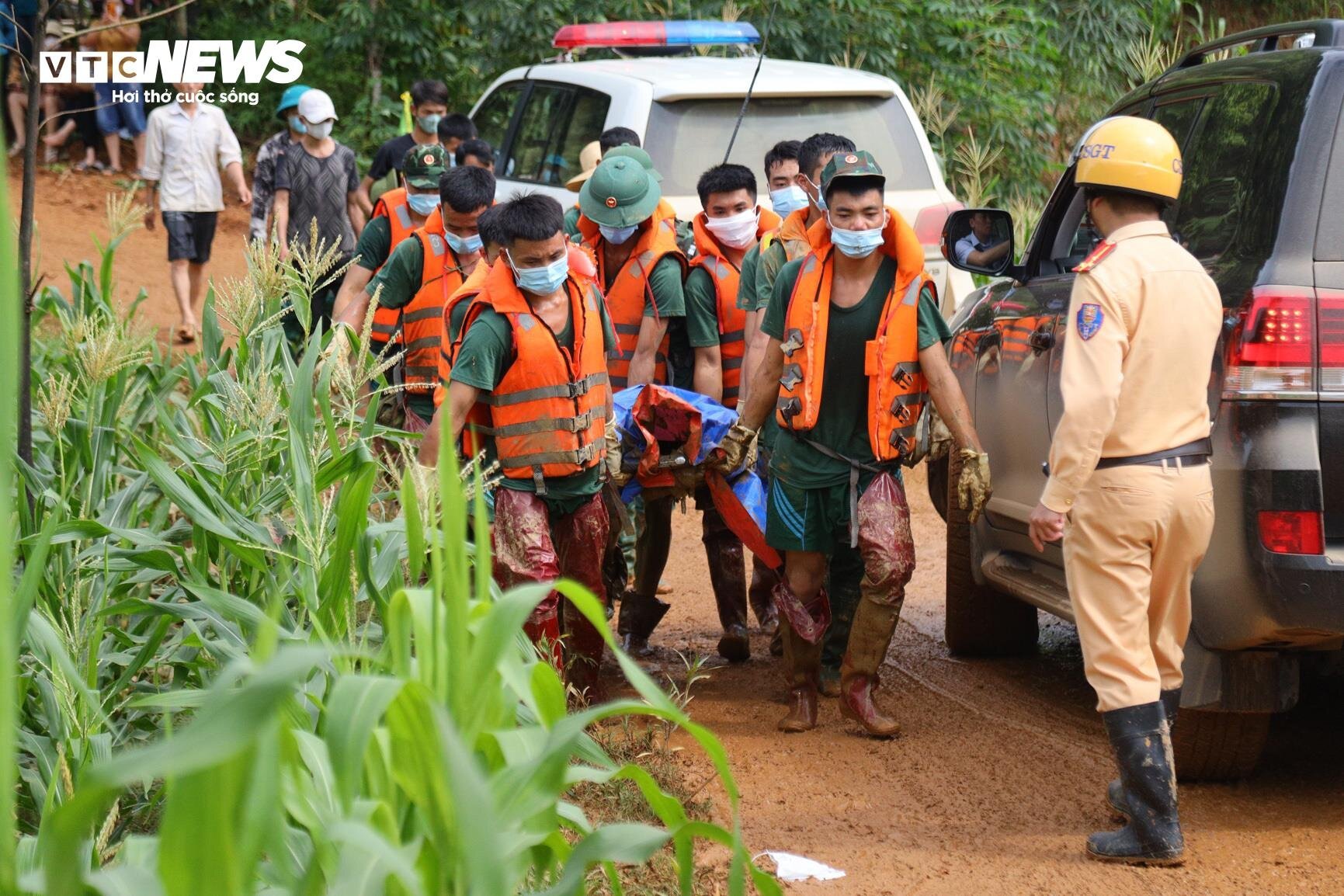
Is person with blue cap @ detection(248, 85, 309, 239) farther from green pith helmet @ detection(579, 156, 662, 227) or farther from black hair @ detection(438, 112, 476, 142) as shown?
green pith helmet @ detection(579, 156, 662, 227)

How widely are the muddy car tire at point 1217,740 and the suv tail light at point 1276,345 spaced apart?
1013mm

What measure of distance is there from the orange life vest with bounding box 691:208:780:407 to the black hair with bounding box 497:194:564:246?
1479 mm

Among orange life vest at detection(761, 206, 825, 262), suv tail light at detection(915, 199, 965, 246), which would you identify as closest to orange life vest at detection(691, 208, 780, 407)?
orange life vest at detection(761, 206, 825, 262)

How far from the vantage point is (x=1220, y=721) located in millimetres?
4457

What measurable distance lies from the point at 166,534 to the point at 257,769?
2.40m

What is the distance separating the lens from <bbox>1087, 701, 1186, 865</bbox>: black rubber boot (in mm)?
3959

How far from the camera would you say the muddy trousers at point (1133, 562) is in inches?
153

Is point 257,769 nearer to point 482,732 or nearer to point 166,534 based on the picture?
point 482,732

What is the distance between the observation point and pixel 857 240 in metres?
5.05

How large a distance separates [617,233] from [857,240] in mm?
1280

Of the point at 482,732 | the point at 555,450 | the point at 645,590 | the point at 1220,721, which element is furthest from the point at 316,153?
the point at 482,732

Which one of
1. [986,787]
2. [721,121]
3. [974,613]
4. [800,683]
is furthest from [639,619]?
[721,121]

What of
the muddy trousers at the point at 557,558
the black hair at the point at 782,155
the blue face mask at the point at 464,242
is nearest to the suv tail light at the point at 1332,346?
the muddy trousers at the point at 557,558

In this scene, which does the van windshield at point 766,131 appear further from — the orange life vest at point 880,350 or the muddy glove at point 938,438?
the muddy glove at point 938,438
